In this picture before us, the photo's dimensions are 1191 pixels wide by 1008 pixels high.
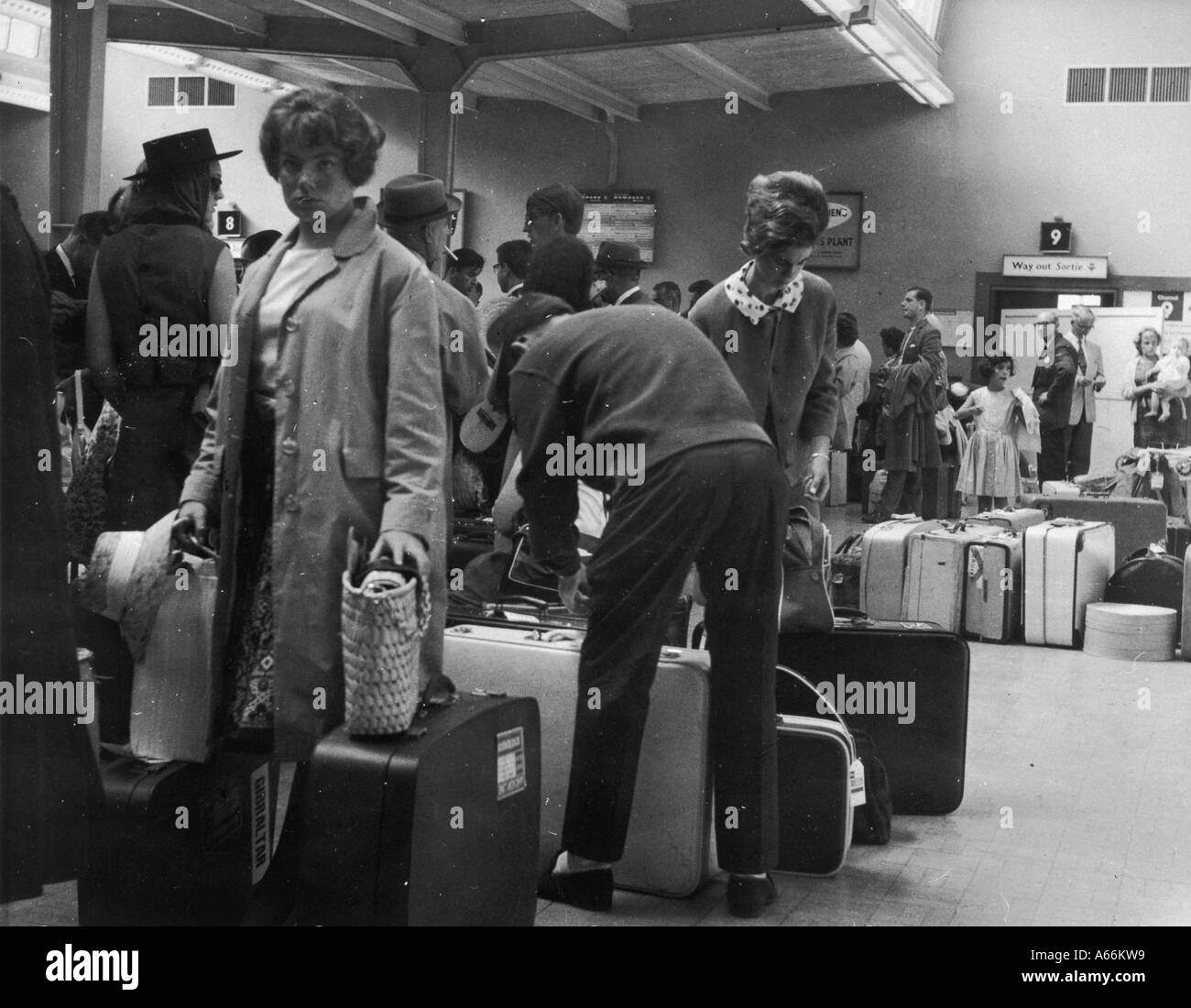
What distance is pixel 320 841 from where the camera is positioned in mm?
2057

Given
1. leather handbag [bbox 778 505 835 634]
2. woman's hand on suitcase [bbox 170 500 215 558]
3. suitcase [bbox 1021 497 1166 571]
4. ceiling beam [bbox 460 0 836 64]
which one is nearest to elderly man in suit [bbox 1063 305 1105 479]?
ceiling beam [bbox 460 0 836 64]

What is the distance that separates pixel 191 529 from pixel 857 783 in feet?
5.26

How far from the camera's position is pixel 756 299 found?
10.6 ft

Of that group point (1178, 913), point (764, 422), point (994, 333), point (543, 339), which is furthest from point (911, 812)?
point (994, 333)

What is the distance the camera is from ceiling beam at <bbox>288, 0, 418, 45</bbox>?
10.0 metres

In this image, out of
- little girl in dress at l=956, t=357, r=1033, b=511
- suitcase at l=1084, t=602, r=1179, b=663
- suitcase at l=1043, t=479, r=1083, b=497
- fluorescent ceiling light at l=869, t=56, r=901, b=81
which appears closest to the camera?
suitcase at l=1084, t=602, r=1179, b=663

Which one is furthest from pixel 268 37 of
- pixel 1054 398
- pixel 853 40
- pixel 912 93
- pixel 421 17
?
pixel 1054 398

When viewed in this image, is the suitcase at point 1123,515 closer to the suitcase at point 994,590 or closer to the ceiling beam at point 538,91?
the suitcase at point 994,590

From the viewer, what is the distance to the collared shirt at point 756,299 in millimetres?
3205

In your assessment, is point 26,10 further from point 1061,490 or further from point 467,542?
point 467,542

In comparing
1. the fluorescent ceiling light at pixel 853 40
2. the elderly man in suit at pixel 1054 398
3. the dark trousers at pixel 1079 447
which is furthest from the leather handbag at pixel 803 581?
the dark trousers at pixel 1079 447

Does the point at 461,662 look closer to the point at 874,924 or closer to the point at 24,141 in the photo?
the point at 874,924

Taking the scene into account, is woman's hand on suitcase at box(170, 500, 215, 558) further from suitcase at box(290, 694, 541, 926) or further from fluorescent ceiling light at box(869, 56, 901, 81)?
fluorescent ceiling light at box(869, 56, 901, 81)

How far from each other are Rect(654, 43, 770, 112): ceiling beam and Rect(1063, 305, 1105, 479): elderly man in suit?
13.8ft
